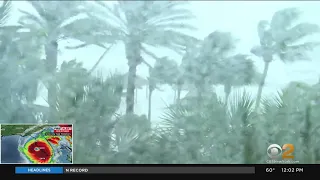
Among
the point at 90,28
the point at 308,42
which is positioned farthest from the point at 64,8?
the point at 308,42

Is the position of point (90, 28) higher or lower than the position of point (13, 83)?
higher

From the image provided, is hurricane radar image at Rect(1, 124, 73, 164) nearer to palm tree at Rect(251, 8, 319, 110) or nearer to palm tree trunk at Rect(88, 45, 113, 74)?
palm tree trunk at Rect(88, 45, 113, 74)

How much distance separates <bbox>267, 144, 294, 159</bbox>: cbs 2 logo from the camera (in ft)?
3.61

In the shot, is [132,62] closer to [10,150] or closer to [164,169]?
[164,169]

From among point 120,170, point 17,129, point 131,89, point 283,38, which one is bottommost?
point 120,170

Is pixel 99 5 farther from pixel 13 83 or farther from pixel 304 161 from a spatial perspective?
pixel 304 161

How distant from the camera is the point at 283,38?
1142 mm

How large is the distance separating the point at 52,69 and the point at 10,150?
0.27 metres

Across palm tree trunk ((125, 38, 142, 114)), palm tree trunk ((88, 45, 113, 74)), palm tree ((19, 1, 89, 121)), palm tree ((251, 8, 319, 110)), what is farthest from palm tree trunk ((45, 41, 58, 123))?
palm tree ((251, 8, 319, 110))

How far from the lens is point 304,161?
3.60ft

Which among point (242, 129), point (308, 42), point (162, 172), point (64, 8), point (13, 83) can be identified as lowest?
point (162, 172)

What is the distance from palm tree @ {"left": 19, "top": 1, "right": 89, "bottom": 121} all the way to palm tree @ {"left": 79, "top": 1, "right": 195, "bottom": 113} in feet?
0.23

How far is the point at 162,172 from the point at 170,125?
0.14 metres

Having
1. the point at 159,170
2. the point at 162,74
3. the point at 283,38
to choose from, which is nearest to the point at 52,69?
the point at 162,74
